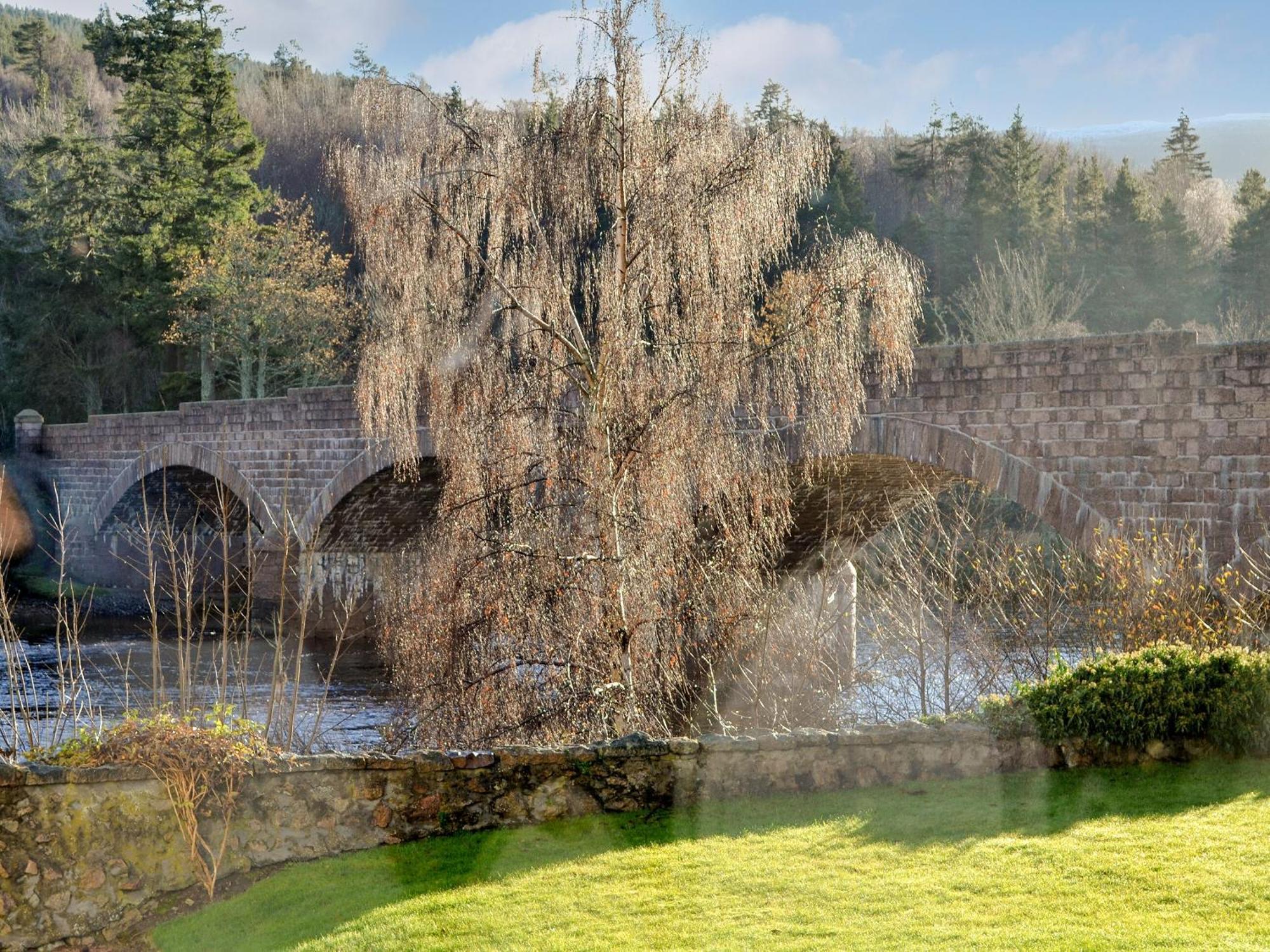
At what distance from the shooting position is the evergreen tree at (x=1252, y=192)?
119 feet

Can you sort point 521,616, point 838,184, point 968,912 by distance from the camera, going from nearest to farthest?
point 968,912, point 521,616, point 838,184

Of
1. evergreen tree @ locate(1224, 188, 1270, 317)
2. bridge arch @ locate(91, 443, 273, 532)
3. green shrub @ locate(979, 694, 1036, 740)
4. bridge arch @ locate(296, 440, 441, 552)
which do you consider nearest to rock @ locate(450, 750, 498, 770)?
green shrub @ locate(979, 694, 1036, 740)

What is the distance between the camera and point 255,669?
1930cm

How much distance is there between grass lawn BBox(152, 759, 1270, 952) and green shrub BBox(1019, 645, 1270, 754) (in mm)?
186

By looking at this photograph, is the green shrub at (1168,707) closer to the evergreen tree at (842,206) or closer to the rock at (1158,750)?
the rock at (1158,750)

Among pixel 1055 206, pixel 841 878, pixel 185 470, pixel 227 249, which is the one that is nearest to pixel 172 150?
pixel 227 249

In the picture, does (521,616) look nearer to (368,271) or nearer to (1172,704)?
(368,271)

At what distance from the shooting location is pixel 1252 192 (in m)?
36.8

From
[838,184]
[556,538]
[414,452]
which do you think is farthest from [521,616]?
[838,184]

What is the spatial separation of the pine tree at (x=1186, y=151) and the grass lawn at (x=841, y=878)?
47539 mm

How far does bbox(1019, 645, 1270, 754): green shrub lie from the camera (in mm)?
7465

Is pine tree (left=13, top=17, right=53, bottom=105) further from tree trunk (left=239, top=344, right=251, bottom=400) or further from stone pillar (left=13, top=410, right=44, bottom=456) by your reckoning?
tree trunk (left=239, top=344, right=251, bottom=400)

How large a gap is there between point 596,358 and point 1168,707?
431cm

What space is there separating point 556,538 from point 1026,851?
401 centimetres
